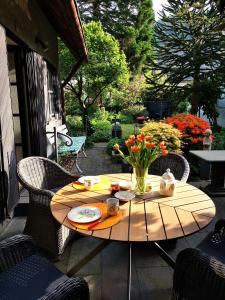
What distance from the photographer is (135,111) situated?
48.2 ft

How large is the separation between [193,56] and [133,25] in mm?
10195

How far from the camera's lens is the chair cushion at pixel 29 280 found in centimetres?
145

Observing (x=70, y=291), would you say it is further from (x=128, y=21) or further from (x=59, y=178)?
(x=128, y=21)

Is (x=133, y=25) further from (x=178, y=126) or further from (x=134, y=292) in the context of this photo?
(x=134, y=292)

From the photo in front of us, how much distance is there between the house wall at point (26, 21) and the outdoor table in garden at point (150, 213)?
2.19 metres

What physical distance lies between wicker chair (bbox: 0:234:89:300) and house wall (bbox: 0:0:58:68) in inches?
95.8

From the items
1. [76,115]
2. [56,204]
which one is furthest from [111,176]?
[76,115]

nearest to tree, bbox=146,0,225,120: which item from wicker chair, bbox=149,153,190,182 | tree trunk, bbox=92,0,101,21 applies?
wicker chair, bbox=149,153,190,182

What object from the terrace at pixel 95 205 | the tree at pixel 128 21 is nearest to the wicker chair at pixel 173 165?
the terrace at pixel 95 205

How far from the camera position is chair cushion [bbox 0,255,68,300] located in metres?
1.45

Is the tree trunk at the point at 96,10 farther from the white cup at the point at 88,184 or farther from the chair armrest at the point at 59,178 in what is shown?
the white cup at the point at 88,184

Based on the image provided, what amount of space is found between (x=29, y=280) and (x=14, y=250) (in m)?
0.21

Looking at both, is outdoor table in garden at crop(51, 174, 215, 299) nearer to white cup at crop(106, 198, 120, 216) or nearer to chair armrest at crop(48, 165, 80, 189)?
white cup at crop(106, 198, 120, 216)

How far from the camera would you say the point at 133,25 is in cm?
1747
